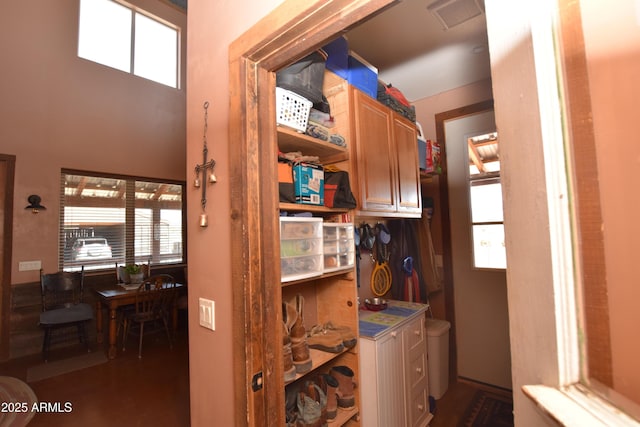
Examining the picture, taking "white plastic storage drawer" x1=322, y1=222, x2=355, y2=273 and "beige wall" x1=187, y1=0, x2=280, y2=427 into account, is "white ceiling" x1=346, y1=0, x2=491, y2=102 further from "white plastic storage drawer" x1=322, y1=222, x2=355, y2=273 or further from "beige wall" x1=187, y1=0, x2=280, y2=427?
"white plastic storage drawer" x1=322, y1=222, x2=355, y2=273

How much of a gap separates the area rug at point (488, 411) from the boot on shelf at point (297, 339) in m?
1.61

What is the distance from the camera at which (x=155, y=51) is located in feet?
15.5

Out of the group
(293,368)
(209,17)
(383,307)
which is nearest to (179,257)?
(383,307)

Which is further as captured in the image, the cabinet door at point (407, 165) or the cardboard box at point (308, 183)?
the cabinet door at point (407, 165)

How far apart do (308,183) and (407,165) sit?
1.17m

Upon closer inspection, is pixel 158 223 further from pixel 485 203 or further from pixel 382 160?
pixel 485 203

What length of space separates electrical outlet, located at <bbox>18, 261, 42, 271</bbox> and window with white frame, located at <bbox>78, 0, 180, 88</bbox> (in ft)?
8.85

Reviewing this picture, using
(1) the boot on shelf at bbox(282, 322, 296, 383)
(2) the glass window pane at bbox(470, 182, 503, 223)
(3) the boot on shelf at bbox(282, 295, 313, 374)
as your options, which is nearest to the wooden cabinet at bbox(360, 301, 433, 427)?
(3) the boot on shelf at bbox(282, 295, 313, 374)

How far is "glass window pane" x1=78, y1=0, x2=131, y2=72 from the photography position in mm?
4066

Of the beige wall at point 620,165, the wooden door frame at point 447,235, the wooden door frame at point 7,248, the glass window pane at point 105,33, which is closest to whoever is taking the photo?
the beige wall at point 620,165

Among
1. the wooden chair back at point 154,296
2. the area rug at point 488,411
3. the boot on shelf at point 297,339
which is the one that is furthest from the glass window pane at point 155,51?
the area rug at point 488,411

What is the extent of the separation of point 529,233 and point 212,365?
3.84ft

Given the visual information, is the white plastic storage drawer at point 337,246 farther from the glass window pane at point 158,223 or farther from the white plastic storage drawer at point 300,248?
the glass window pane at point 158,223

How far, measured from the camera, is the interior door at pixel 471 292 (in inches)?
111
